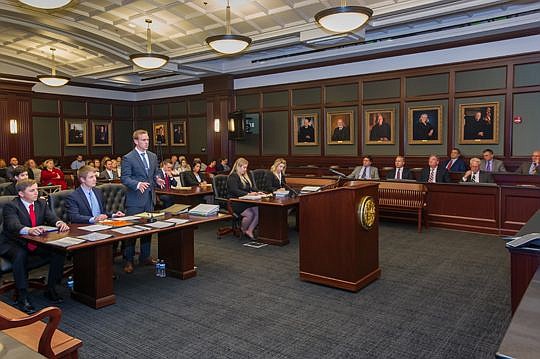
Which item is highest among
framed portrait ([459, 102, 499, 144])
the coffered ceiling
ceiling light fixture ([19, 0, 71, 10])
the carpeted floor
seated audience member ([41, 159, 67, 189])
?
the coffered ceiling

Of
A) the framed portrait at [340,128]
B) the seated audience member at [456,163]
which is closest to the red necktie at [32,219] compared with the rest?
the seated audience member at [456,163]

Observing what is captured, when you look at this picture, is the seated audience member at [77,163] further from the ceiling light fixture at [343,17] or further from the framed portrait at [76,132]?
the ceiling light fixture at [343,17]

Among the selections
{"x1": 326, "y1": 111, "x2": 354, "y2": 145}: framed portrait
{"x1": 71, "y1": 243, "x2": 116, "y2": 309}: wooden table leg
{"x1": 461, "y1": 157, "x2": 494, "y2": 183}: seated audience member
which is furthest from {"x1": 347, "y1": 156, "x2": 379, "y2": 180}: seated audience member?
{"x1": 71, "y1": 243, "x2": 116, "y2": 309}: wooden table leg

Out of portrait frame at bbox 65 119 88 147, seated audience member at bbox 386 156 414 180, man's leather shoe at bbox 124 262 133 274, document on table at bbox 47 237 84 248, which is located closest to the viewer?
document on table at bbox 47 237 84 248

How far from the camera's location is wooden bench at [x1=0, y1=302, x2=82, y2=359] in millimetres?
1927

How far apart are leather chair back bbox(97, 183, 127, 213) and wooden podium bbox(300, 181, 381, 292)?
257cm

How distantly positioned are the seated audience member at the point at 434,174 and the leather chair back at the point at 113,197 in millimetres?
6003

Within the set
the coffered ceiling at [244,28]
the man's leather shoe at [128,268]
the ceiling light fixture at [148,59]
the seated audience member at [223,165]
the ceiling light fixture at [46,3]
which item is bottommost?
the man's leather shoe at [128,268]

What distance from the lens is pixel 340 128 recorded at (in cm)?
1127

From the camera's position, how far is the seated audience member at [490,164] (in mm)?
8758

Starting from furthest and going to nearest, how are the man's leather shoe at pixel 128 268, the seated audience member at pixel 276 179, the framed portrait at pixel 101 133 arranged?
the framed portrait at pixel 101 133 → the seated audience member at pixel 276 179 → the man's leather shoe at pixel 128 268

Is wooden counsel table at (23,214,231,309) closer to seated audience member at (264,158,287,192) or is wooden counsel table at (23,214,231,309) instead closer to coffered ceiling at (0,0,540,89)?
seated audience member at (264,158,287,192)

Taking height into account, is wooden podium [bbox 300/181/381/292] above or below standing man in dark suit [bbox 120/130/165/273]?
below

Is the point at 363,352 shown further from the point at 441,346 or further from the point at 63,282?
the point at 63,282
